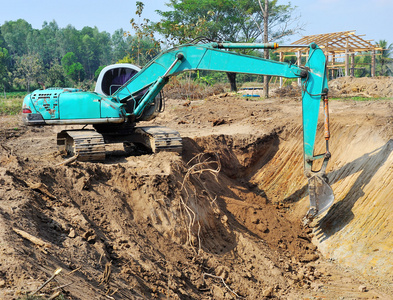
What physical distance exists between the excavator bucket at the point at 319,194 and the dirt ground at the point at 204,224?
0.65m

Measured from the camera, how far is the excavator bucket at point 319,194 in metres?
8.36

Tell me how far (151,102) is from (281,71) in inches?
134

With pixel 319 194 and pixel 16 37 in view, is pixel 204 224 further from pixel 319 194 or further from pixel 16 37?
pixel 16 37

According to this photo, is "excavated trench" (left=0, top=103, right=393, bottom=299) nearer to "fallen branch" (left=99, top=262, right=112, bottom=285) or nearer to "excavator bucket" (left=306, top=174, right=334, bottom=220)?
"fallen branch" (left=99, top=262, right=112, bottom=285)

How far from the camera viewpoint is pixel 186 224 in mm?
7641

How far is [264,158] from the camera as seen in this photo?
39.0 feet

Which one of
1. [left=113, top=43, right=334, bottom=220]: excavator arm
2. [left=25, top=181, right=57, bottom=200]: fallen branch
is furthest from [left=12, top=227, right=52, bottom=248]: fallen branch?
[left=113, top=43, right=334, bottom=220]: excavator arm

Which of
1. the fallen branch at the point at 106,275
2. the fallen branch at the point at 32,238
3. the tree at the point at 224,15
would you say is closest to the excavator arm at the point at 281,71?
Result: the fallen branch at the point at 106,275

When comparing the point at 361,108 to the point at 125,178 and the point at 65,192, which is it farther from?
the point at 65,192

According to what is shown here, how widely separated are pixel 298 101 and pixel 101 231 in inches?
462

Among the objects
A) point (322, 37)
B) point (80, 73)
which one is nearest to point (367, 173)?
point (322, 37)

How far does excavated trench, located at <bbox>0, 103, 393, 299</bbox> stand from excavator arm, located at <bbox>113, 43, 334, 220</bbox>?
0.97 metres

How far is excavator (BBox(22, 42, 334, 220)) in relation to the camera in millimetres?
8188

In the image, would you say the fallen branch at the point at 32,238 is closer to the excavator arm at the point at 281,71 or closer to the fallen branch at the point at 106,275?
the fallen branch at the point at 106,275
